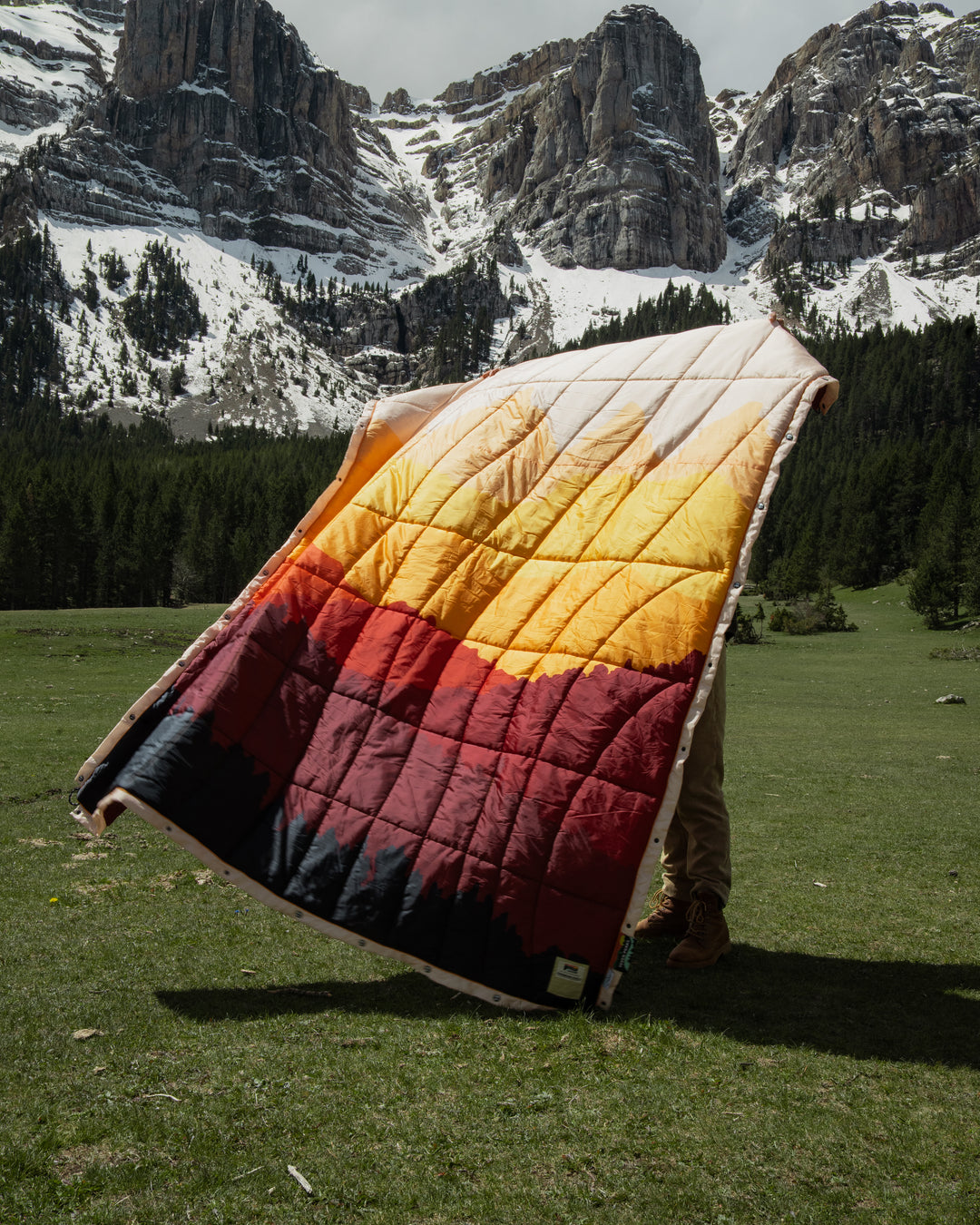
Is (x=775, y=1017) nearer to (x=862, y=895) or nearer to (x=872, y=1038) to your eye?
(x=872, y=1038)

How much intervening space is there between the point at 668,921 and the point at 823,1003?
1.24 m

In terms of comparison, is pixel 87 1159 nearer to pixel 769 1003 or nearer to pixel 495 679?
pixel 495 679

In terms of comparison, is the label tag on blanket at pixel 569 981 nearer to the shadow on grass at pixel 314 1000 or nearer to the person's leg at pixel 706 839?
the shadow on grass at pixel 314 1000

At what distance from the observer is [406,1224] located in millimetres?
2869

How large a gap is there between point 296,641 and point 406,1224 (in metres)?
3.43

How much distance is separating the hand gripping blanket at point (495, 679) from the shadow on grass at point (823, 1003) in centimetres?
62

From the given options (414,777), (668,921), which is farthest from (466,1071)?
(668,921)

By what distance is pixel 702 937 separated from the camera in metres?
5.34

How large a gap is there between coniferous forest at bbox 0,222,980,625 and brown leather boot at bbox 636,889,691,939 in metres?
34.2

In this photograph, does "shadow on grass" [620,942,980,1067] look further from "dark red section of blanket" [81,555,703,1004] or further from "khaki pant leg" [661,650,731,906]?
"dark red section of blanket" [81,555,703,1004]

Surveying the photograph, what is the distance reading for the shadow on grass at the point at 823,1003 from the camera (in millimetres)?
4250

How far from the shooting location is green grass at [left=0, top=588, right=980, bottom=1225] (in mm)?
3039

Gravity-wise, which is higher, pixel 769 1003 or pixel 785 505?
pixel 785 505

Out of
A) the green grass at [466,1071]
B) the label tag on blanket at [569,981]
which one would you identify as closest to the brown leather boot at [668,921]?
the green grass at [466,1071]
